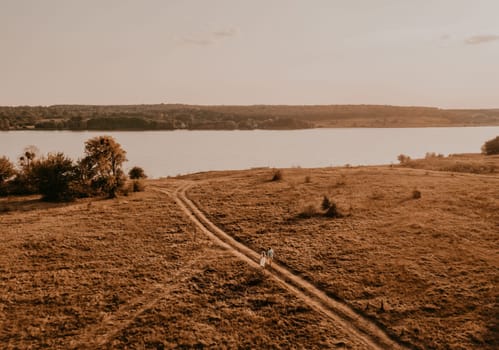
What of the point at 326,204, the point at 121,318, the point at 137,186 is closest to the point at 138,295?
the point at 121,318

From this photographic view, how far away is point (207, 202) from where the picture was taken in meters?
33.4

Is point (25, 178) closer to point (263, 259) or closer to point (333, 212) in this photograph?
point (263, 259)

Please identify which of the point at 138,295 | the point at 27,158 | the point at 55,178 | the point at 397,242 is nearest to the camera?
the point at 138,295

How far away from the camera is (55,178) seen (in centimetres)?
3609

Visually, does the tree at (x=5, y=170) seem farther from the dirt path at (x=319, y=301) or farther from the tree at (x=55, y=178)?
the dirt path at (x=319, y=301)

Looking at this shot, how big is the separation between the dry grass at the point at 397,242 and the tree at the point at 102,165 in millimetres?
8842

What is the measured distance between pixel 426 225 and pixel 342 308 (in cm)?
1157

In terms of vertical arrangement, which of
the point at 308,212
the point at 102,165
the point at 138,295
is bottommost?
the point at 138,295

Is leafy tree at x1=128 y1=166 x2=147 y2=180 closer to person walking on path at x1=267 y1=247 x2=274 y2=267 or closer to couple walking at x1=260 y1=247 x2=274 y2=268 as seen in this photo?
couple walking at x1=260 y1=247 x2=274 y2=268

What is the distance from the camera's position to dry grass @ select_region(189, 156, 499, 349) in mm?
15625

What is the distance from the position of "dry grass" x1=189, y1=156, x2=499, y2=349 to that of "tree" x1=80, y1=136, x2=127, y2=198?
8.84 metres

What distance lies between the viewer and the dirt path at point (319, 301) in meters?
14.5

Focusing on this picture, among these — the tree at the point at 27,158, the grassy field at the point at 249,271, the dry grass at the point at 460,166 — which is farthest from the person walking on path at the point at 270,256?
the dry grass at the point at 460,166

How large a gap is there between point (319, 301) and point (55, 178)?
29953 mm
